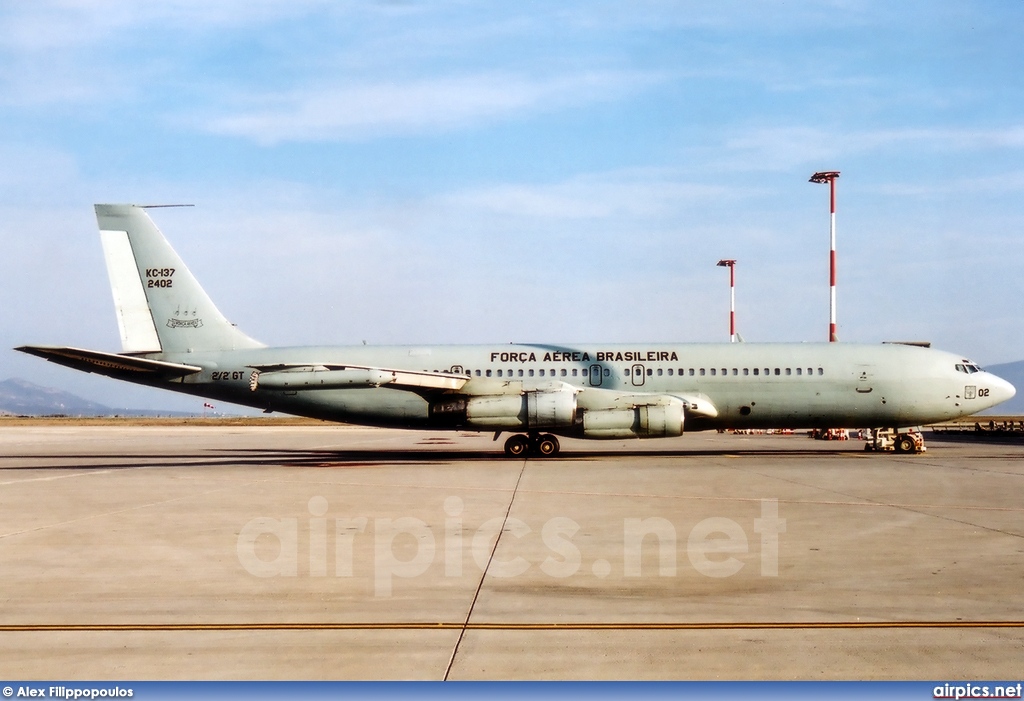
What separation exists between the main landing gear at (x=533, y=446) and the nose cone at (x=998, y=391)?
15.4 metres

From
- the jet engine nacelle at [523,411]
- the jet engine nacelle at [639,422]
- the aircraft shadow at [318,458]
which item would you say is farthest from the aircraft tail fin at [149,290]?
the jet engine nacelle at [639,422]

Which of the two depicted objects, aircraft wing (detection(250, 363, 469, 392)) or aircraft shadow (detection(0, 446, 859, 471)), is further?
aircraft shadow (detection(0, 446, 859, 471))

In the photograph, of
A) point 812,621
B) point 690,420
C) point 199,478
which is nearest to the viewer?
point 812,621

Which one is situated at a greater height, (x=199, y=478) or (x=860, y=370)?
(x=860, y=370)

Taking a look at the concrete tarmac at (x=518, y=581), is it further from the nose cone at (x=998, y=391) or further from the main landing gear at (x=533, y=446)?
the nose cone at (x=998, y=391)

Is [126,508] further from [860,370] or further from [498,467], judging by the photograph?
[860,370]

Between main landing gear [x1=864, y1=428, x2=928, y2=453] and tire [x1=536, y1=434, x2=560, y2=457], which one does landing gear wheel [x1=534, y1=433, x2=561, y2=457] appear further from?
main landing gear [x1=864, y1=428, x2=928, y2=453]

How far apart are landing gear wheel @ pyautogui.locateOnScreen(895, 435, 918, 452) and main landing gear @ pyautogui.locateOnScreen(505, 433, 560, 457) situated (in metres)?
12.5

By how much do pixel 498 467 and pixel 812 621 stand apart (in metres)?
18.5

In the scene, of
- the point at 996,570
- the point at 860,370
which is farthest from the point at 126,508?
the point at 860,370

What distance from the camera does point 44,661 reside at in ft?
21.3

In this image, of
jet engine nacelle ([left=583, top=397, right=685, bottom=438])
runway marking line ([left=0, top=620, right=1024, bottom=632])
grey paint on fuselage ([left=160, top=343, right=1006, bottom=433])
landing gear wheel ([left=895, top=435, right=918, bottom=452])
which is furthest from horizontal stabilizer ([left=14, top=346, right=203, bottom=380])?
landing gear wheel ([left=895, top=435, right=918, bottom=452])

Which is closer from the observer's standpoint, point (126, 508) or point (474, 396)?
point (126, 508)

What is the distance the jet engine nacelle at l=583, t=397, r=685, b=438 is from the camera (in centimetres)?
2795
